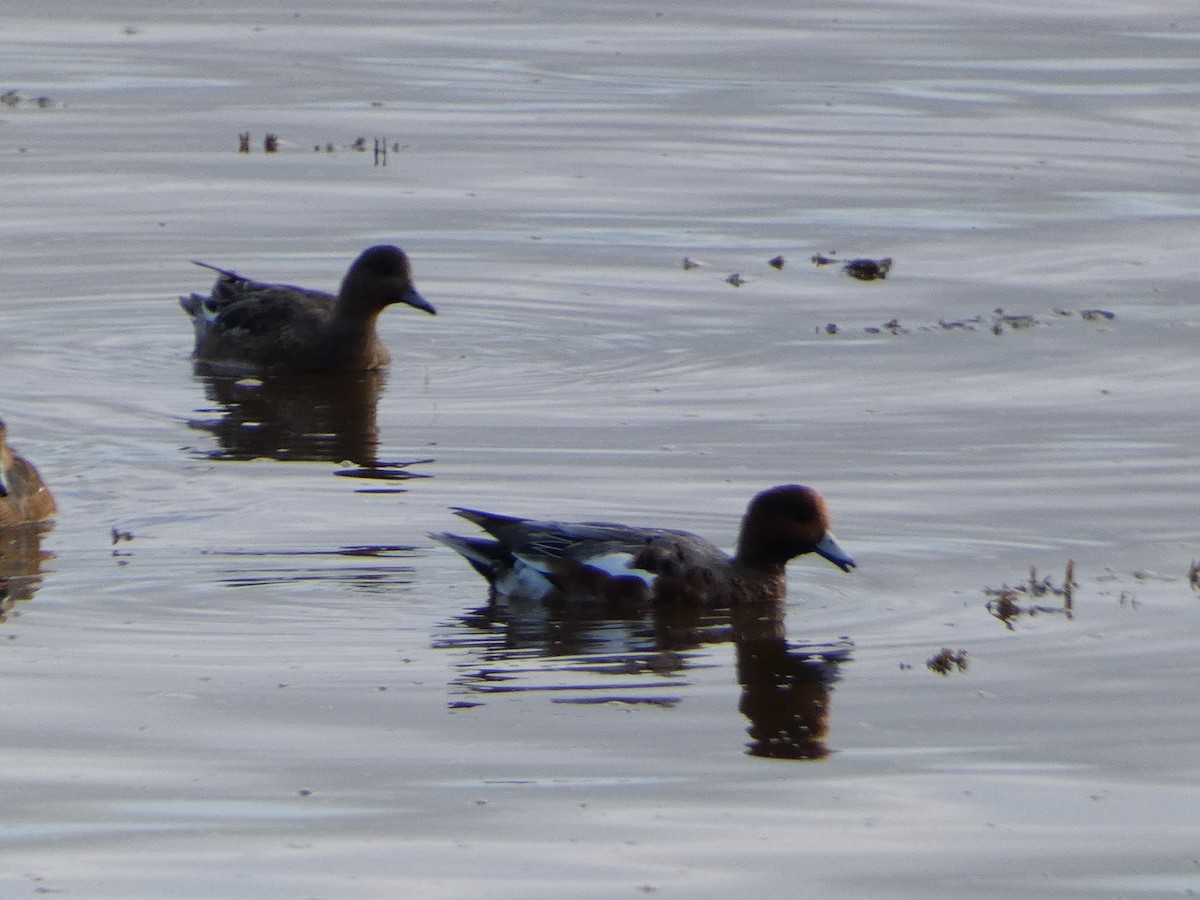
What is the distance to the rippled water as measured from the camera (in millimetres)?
7457

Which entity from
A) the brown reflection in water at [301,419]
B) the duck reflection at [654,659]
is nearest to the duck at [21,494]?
the brown reflection in water at [301,419]

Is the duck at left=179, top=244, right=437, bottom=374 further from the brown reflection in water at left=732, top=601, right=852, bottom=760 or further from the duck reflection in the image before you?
the brown reflection in water at left=732, top=601, right=852, bottom=760

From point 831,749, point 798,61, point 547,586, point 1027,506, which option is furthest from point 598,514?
point 798,61

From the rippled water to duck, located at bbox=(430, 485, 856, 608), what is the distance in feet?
0.48

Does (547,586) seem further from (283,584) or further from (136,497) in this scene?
(136,497)

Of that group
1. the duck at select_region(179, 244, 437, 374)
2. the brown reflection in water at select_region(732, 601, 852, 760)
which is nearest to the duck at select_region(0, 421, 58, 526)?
the brown reflection in water at select_region(732, 601, 852, 760)

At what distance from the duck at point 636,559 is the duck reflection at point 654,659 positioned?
0.23ft

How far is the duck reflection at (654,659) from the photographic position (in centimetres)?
866

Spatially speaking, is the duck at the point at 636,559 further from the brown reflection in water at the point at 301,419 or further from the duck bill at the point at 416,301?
the duck bill at the point at 416,301

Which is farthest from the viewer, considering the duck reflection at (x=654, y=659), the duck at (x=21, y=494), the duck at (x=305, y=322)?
the duck at (x=305, y=322)

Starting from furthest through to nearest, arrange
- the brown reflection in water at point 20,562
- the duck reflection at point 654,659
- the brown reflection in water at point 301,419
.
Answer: the brown reflection in water at point 301,419, the brown reflection in water at point 20,562, the duck reflection at point 654,659

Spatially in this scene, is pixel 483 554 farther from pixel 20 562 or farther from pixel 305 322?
pixel 305 322

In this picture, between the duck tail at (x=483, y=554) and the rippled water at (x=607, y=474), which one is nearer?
the rippled water at (x=607, y=474)

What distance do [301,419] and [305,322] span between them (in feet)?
5.89
